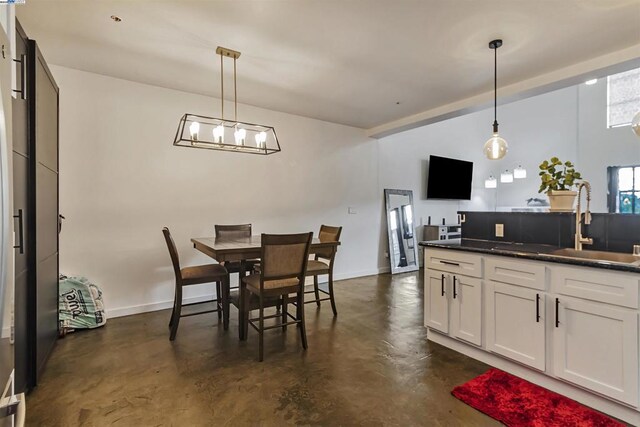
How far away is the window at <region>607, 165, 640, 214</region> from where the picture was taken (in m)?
6.83

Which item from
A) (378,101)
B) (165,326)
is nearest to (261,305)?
(165,326)

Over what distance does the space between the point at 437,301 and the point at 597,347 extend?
1118 mm

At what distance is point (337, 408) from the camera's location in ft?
6.45

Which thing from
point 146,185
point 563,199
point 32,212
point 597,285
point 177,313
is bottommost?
point 177,313

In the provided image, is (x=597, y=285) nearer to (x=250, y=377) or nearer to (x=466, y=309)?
(x=466, y=309)

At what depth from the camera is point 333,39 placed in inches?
107

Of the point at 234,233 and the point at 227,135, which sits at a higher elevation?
the point at 227,135

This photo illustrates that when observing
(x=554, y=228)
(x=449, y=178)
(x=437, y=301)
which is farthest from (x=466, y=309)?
(x=449, y=178)

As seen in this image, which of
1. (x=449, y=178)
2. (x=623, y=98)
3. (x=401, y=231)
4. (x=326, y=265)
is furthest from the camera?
(x=623, y=98)

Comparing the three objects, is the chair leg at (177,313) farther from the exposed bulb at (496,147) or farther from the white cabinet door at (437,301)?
the exposed bulb at (496,147)

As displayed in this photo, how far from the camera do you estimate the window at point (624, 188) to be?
6.83 meters

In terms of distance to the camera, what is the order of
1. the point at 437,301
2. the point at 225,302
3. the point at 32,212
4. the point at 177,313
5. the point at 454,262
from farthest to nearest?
the point at 225,302
the point at 177,313
the point at 437,301
the point at 454,262
the point at 32,212

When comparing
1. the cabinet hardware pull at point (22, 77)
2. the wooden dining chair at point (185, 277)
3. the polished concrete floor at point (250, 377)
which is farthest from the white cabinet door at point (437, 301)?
the cabinet hardware pull at point (22, 77)

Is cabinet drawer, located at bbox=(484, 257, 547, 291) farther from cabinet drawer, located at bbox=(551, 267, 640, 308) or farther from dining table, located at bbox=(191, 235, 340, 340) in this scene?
dining table, located at bbox=(191, 235, 340, 340)
